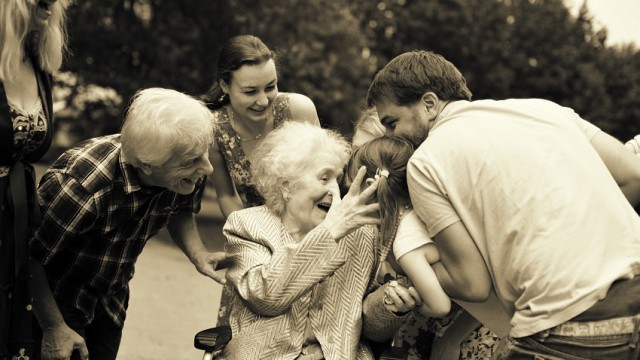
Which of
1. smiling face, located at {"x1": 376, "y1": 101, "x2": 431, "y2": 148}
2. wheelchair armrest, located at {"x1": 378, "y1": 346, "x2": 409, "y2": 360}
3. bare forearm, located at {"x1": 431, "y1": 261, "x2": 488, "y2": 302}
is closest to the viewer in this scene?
bare forearm, located at {"x1": 431, "y1": 261, "x2": 488, "y2": 302}

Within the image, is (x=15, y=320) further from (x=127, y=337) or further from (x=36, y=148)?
(x=127, y=337)

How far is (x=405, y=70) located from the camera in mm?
2984

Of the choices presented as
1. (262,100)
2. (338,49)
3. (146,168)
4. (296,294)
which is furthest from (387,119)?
(338,49)

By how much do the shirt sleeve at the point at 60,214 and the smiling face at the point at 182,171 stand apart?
264 mm

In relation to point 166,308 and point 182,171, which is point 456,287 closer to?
point 182,171

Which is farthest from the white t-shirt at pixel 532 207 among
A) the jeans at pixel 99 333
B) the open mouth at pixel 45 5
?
the jeans at pixel 99 333

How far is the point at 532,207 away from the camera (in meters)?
2.50

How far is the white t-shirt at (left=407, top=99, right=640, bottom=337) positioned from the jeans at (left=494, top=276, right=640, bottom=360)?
4 centimetres

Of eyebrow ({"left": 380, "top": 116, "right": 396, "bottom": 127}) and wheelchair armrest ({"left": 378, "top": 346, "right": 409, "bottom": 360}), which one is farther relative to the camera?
wheelchair armrest ({"left": 378, "top": 346, "right": 409, "bottom": 360})

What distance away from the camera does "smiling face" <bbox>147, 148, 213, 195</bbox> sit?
128 inches

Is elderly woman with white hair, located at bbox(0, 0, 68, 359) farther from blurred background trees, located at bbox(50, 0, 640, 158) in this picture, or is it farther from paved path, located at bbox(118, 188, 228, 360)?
blurred background trees, located at bbox(50, 0, 640, 158)

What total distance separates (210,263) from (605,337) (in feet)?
6.01

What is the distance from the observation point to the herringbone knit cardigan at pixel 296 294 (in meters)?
3.20

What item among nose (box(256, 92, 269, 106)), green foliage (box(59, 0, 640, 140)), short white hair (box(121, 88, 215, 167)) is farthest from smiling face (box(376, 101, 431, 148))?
green foliage (box(59, 0, 640, 140))
